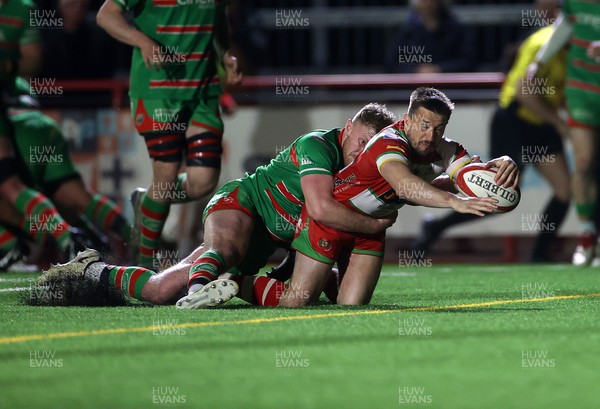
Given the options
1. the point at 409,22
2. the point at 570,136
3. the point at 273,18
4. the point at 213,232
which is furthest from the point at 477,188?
the point at 273,18

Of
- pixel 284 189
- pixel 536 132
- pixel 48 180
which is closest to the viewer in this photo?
pixel 284 189

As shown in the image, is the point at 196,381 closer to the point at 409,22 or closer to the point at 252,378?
the point at 252,378

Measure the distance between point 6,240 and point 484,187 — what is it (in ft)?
16.0

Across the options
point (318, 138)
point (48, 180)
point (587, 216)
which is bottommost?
point (587, 216)

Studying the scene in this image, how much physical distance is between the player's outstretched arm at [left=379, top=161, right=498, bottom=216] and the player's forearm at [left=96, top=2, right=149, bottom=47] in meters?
2.50

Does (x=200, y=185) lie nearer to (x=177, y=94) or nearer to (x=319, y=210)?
(x=177, y=94)

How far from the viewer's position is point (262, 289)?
6730mm

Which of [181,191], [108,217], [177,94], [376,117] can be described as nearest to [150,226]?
[181,191]

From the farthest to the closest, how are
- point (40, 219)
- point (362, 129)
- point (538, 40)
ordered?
point (538, 40)
point (40, 219)
point (362, 129)

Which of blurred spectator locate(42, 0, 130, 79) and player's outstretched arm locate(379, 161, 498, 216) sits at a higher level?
player's outstretched arm locate(379, 161, 498, 216)

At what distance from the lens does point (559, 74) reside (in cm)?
1129

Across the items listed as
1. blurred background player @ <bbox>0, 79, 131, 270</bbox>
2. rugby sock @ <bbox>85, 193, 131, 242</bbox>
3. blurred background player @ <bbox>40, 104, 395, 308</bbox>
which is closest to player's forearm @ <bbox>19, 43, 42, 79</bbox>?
blurred background player @ <bbox>0, 79, 131, 270</bbox>

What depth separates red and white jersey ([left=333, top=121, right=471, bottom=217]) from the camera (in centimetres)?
638

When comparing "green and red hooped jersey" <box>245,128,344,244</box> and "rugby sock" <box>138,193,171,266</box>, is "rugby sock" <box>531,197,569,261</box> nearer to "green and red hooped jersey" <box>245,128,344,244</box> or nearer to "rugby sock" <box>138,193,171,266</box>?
"rugby sock" <box>138,193,171,266</box>
